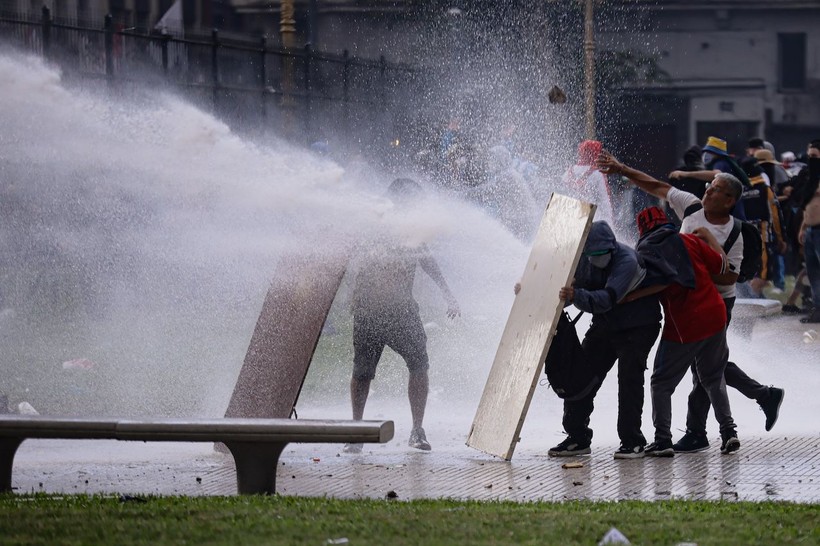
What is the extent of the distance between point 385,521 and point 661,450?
268cm

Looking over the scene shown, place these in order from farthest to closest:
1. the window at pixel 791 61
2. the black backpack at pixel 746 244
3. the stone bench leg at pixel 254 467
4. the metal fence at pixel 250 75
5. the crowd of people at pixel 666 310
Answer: the window at pixel 791 61 < the metal fence at pixel 250 75 < the black backpack at pixel 746 244 < the crowd of people at pixel 666 310 < the stone bench leg at pixel 254 467

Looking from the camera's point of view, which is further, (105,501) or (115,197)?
(115,197)

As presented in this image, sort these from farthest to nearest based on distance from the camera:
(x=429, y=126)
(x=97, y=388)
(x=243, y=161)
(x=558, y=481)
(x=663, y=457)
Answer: (x=429, y=126)
(x=97, y=388)
(x=243, y=161)
(x=663, y=457)
(x=558, y=481)

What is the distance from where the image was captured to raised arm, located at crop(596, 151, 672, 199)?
8672mm

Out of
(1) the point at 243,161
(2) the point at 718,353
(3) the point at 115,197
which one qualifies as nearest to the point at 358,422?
(2) the point at 718,353

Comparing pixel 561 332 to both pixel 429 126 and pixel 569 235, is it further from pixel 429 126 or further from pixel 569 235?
pixel 429 126

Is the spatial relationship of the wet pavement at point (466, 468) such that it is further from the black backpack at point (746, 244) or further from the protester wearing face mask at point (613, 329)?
the black backpack at point (746, 244)

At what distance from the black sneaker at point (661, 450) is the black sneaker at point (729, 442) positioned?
11.8 inches

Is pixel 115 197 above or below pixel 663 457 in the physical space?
above

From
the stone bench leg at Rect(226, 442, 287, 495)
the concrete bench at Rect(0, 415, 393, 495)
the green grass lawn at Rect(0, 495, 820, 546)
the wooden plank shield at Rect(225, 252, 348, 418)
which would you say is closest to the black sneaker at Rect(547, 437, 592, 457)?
the wooden plank shield at Rect(225, 252, 348, 418)

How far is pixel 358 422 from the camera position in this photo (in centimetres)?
675

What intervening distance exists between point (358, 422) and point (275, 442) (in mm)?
414

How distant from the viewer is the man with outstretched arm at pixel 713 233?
846cm

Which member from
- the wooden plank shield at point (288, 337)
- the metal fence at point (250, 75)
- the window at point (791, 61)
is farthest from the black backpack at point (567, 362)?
the window at point (791, 61)
